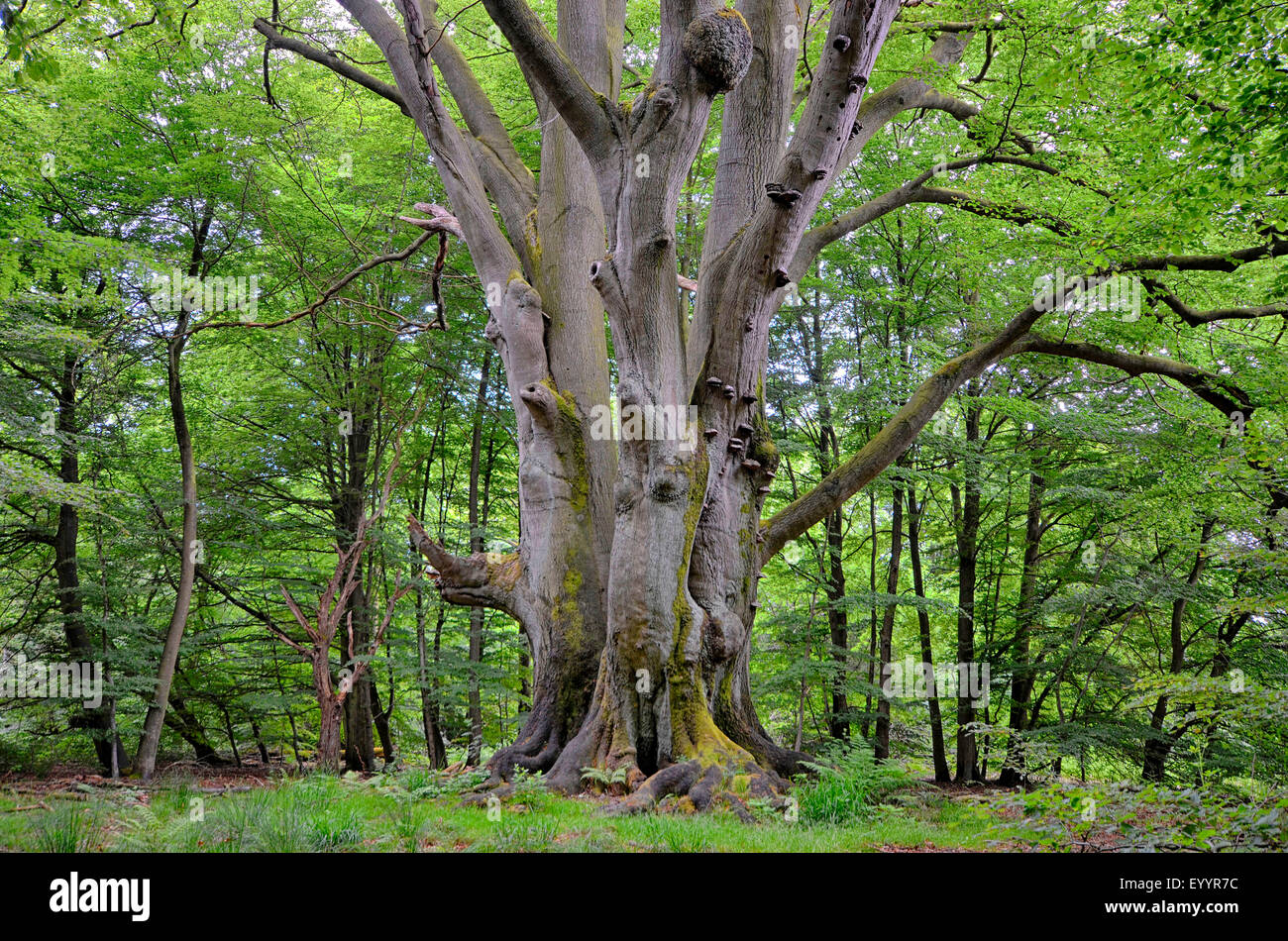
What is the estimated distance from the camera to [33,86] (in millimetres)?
9148

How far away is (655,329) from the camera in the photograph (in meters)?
4.96

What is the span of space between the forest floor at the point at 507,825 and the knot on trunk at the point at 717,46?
158 inches

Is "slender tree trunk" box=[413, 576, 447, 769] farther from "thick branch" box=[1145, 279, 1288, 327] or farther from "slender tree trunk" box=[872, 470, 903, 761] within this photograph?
"thick branch" box=[1145, 279, 1288, 327]

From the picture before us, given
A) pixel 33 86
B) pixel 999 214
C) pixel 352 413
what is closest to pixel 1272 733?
pixel 999 214

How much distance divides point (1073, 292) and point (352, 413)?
9.91m

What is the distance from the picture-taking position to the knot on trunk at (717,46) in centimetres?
424

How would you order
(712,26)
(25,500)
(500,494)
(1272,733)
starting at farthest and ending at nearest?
(500,494)
(25,500)
(1272,733)
(712,26)

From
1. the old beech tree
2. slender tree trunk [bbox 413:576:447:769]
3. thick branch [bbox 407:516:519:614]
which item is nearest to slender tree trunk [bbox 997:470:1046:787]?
the old beech tree

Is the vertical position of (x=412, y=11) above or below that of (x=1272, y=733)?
above

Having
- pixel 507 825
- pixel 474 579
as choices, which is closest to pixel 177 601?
pixel 474 579

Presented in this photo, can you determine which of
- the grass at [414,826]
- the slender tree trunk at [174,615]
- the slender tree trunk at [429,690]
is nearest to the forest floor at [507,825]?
the grass at [414,826]

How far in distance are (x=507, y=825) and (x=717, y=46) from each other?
14.0 feet

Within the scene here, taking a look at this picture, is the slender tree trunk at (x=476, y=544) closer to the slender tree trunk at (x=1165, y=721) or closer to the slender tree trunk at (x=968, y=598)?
the slender tree trunk at (x=968, y=598)

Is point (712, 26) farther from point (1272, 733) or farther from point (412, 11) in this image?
point (1272, 733)
